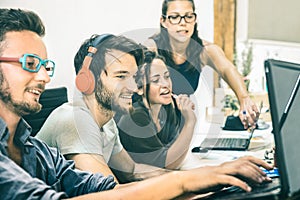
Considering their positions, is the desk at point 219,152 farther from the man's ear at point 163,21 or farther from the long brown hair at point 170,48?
the man's ear at point 163,21

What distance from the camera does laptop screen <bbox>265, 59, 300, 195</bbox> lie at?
1.08 meters

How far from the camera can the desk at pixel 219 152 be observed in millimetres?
1424

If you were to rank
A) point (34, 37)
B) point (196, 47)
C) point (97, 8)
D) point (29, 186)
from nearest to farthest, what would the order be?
point (29, 186) < point (34, 37) < point (97, 8) < point (196, 47)

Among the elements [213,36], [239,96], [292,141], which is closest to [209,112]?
[239,96]

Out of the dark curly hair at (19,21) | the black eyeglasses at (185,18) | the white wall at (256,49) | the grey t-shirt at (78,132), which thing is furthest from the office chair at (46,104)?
the white wall at (256,49)

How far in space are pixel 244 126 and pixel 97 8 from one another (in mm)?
656

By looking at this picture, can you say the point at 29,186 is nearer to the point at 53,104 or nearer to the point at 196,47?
the point at 53,104

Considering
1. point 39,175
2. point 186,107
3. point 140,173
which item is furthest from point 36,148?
point 186,107

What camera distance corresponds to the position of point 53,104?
1.30 meters

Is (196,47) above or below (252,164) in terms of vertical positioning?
above

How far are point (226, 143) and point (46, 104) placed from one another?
0.63 m

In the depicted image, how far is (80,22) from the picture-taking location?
1340 mm

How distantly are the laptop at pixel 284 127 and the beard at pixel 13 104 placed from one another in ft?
1.89

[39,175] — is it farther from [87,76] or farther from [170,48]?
[170,48]
